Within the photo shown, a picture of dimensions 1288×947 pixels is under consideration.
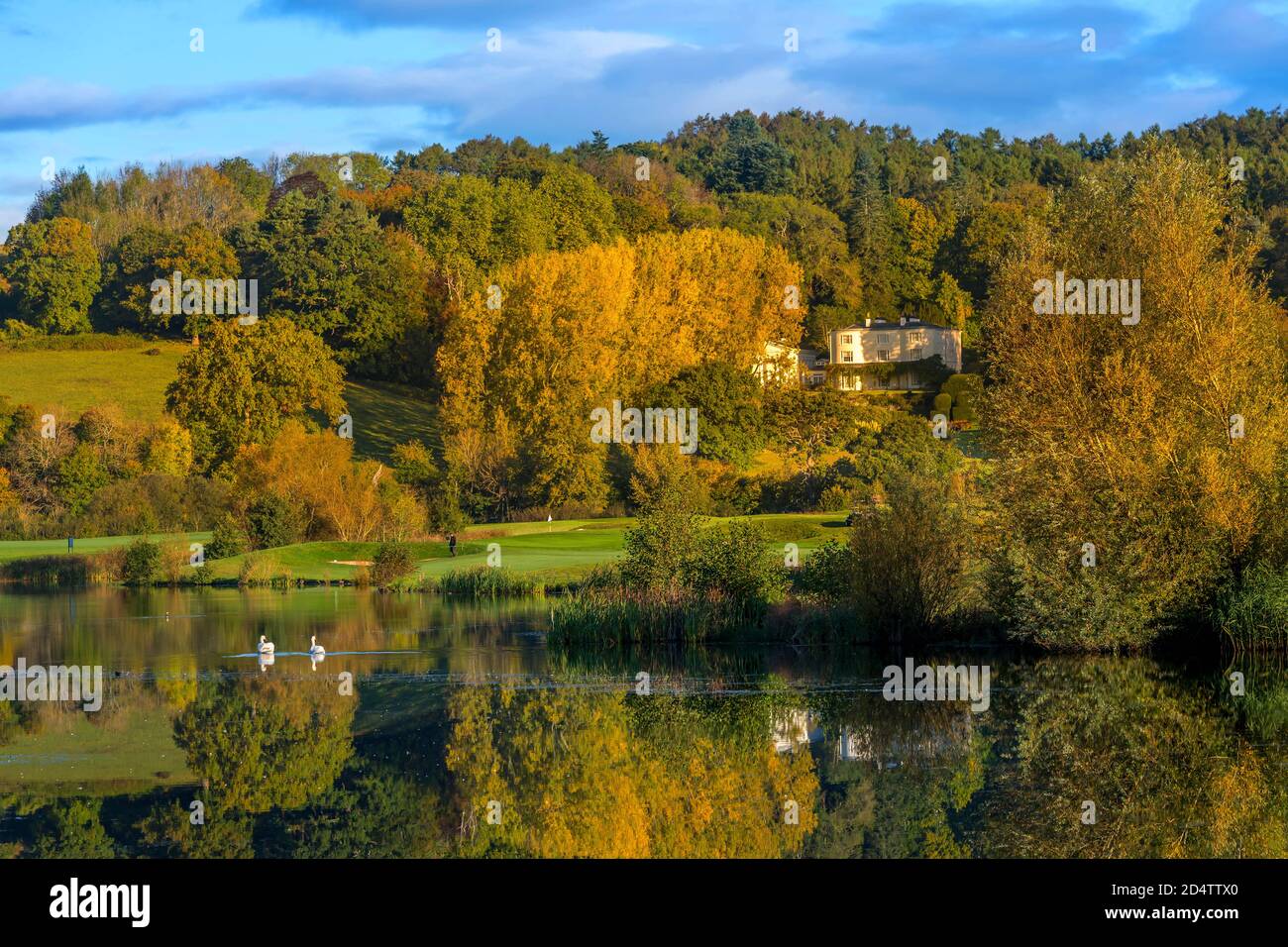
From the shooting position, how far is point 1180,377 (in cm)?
2919

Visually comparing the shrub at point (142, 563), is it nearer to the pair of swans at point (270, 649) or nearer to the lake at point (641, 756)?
the lake at point (641, 756)

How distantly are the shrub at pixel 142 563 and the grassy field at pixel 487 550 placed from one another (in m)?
1.94

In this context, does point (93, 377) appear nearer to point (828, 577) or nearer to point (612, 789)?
point (828, 577)

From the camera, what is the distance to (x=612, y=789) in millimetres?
15922

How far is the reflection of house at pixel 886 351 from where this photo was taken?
9844 centimetres

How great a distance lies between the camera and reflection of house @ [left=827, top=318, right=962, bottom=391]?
323 feet

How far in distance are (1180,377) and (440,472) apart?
142 feet

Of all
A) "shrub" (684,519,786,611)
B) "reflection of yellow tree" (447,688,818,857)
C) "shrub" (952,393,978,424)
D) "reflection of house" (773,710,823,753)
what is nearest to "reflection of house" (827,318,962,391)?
"shrub" (952,393,978,424)

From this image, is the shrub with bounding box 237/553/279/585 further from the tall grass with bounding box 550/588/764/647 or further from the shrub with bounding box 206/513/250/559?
the tall grass with bounding box 550/588/764/647

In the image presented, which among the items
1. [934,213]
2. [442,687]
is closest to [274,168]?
[934,213]

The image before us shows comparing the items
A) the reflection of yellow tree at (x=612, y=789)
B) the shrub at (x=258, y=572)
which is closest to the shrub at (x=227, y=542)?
the shrub at (x=258, y=572)

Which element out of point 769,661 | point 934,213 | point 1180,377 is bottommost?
point 769,661
